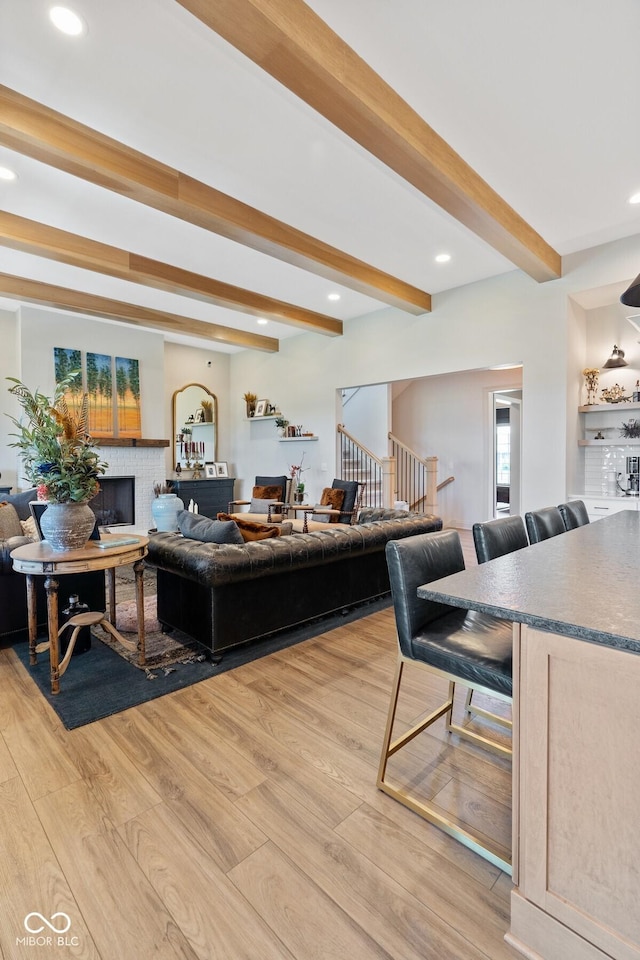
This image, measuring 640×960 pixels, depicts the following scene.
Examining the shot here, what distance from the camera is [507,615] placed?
3.73 ft

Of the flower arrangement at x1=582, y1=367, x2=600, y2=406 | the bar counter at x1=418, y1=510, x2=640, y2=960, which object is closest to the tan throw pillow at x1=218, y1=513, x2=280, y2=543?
the bar counter at x1=418, y1=510, x2=640, y2=960

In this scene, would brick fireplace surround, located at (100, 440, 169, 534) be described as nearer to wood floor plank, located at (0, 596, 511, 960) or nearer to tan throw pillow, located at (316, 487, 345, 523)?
tan throw pillow, located at (316, 487, 345, 523)

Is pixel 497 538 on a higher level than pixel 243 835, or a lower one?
higher

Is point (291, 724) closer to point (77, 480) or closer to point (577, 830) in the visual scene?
point (577, 830)

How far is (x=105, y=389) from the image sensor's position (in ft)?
22.4

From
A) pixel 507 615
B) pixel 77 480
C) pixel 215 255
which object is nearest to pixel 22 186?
pixel 215 255

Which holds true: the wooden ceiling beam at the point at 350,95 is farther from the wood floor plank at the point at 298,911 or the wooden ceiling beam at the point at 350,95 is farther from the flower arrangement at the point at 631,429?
the wood floor plank at the point at 298,911

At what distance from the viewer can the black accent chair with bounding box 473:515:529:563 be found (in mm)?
2154

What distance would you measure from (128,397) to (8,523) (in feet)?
12.7

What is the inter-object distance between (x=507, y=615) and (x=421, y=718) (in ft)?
4.48

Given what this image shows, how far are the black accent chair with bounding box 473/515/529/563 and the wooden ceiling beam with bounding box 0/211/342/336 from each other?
4.19 m

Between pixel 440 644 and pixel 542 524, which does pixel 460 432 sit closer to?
pixel 542 524

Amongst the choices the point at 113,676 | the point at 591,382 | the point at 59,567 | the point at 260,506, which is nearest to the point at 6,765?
the point at 113,676

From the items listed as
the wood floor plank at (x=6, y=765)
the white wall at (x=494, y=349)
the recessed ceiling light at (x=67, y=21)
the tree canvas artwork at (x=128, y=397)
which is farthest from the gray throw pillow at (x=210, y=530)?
the tree canvas artwork at (x=128, y=397)
